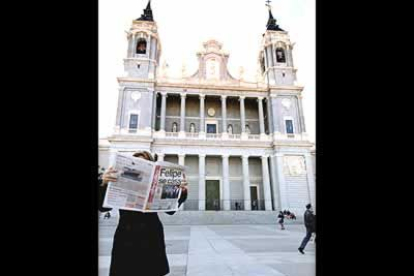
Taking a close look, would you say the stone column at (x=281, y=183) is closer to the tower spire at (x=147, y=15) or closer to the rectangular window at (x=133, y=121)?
the rectangular window at (x=133, y=121)

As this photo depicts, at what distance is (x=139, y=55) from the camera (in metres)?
25.6

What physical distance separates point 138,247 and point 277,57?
1121 inches

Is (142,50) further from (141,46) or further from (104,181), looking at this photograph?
(104,181)

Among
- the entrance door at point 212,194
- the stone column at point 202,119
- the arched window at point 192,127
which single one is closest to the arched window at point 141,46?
the stone column at point 202,119

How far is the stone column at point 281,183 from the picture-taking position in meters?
22.0

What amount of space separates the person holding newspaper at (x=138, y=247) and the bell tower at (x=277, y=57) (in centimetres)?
2527

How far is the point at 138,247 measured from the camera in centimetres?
253
